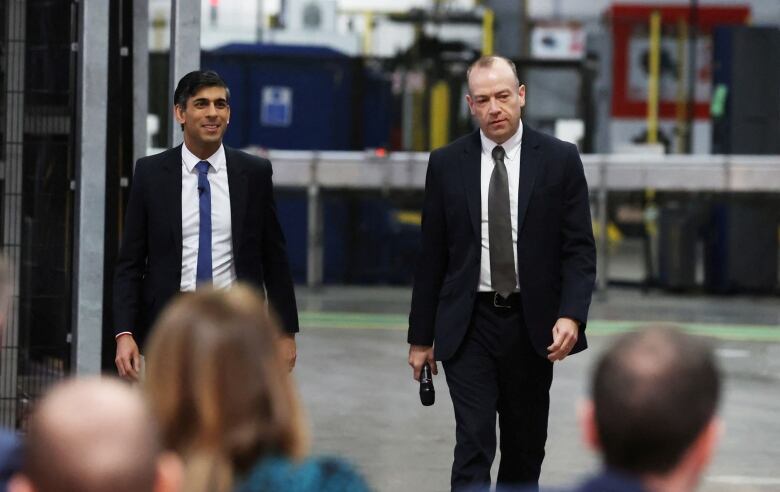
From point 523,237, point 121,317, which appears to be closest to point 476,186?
point 523,237

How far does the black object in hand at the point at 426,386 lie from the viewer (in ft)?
18.9

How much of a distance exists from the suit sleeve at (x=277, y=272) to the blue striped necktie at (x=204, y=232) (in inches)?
8.8

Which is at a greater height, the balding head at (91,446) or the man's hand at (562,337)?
the balding head at (91,446)

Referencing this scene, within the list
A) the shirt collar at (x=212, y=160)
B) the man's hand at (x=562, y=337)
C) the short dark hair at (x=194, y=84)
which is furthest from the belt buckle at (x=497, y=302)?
the short dark hair at (x=194, y=84)

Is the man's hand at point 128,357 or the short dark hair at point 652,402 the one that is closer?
the short dark hair at point 652,402

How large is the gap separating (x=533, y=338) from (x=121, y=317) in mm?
1406

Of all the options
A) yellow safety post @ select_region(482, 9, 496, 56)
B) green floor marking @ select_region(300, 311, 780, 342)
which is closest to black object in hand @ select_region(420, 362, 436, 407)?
green floor marking @ select_region(300, 311, 780, 342)

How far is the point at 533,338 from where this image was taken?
5531mm

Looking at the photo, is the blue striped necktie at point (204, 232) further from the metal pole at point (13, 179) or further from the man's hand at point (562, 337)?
the metal pole at point (13, 179)

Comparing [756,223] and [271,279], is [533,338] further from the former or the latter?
[756,223]

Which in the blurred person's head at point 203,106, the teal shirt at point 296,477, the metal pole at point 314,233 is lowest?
the metal pole at point 314,233

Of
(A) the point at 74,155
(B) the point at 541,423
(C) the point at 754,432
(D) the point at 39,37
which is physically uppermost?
(D) the point at 39,37

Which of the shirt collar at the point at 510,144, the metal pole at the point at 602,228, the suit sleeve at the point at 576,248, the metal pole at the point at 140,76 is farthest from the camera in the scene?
the metal pole at the point at 602,228

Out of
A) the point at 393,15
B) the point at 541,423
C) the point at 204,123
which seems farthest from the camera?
the point at 393,15
